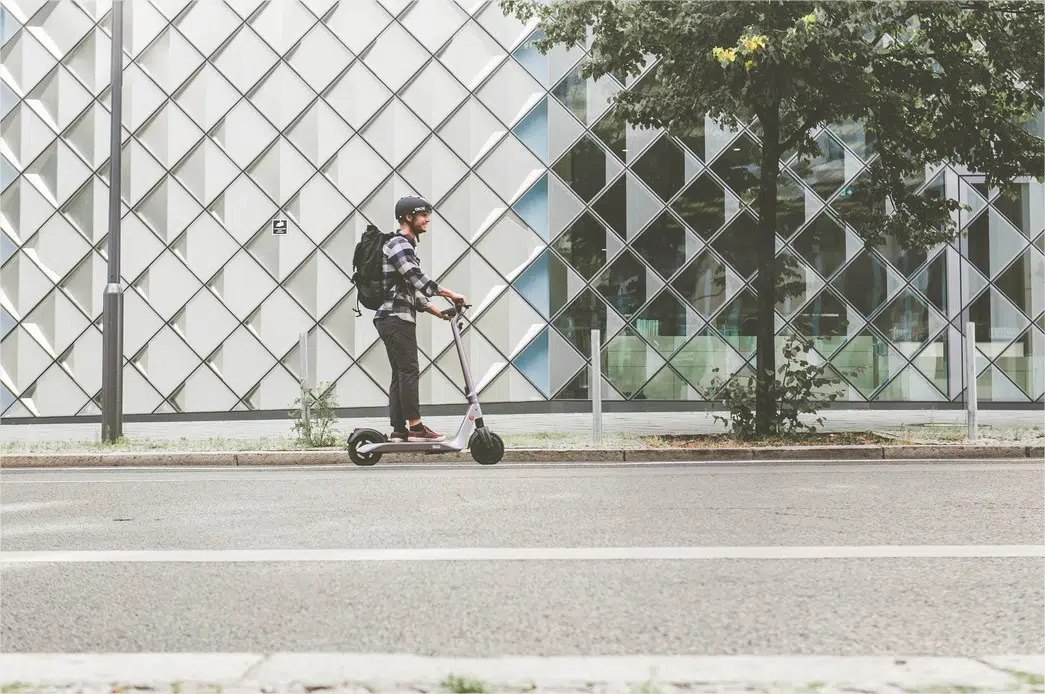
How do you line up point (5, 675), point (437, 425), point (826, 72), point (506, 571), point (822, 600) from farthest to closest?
1. point (437, 425)
2. point (826, 72)
3. point (506, 571)
4. point (822, 600)
5. point (5, 675)

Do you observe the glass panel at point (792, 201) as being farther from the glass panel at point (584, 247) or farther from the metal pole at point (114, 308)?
the metal pole at point (114, 308)

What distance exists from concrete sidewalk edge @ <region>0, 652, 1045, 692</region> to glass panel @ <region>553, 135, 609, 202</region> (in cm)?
1673

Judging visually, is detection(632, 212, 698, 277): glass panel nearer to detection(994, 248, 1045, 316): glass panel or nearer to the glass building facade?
the glass building facade

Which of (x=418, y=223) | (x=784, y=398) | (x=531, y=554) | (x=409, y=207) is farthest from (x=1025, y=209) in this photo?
(x=531, y=554)

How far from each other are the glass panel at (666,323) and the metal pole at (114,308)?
9760 mm

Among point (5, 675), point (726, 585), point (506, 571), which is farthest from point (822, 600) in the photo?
point (5, 675)

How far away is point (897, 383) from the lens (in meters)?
19.7

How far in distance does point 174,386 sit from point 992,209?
1538cm

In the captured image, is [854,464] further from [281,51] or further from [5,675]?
[281,51]

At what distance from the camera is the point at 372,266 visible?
9320mm

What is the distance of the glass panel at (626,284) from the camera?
19641 mm

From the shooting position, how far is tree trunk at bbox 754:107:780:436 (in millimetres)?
12484

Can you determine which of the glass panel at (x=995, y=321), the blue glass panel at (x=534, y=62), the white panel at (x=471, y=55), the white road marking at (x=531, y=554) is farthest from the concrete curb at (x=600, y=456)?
the white panel at (x=471, y=55)

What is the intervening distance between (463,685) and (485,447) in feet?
21.9
